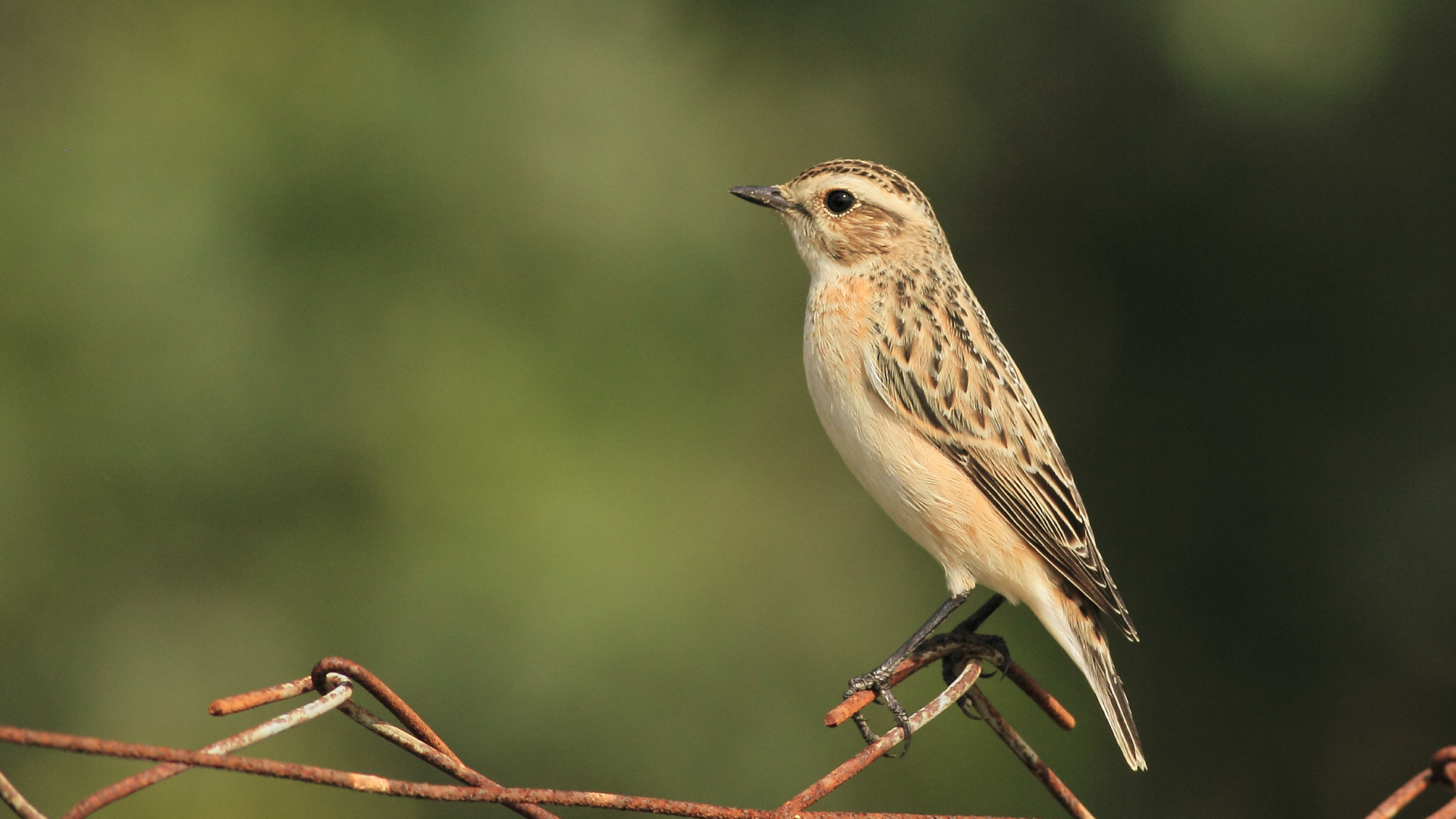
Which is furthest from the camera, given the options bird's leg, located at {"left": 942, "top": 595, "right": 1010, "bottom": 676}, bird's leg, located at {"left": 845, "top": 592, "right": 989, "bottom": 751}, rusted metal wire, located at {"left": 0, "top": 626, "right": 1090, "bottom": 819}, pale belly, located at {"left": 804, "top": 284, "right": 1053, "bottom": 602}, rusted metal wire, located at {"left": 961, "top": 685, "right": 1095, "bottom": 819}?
pale belly, located at {"left": 804, "top": 284, "right": 1053, "bottom": 602}

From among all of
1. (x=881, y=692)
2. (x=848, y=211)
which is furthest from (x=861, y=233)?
(x=881, y=692)

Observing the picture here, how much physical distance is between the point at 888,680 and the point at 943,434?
4.29 feet

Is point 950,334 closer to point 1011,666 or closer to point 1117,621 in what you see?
point 1117,621

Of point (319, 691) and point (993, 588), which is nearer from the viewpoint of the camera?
point (319, 691)

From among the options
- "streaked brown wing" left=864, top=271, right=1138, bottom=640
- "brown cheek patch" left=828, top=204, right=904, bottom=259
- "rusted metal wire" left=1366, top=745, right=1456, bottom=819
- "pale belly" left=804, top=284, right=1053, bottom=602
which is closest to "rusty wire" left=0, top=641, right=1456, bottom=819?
"rusted metal wire" left=1366, top=745, right=1456, bottom=819

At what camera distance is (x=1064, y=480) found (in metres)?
4.40

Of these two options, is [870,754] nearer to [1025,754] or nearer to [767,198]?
[1025,754]

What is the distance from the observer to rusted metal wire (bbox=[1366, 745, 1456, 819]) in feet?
7.20

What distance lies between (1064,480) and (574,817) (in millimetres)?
3670

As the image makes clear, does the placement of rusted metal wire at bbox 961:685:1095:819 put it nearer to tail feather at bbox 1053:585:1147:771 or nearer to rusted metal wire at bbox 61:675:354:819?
rusted metal wire at bbox 61:675:354:819

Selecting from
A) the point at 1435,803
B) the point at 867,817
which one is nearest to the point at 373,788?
the point at 867,817

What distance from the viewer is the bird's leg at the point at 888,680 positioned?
3.07 meters

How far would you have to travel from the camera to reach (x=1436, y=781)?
7.54 feet

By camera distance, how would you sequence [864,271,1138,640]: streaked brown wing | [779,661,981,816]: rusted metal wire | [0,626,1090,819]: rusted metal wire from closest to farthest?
[0,626,1090,819]: rusted metal wire
[779,661,981,816]: rusted metal wire
[864,271,1138,640]: streaked brown wing
